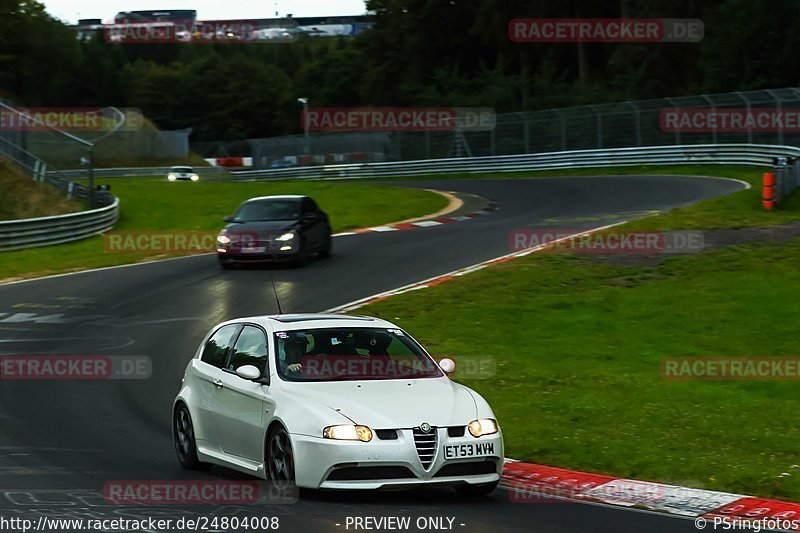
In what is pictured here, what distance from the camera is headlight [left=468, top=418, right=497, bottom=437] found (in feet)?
29.4

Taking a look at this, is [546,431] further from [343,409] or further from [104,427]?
[104,427]

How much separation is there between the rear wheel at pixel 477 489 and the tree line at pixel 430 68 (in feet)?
178

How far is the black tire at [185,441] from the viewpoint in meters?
10.6

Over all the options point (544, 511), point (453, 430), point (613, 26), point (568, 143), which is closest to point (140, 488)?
point (453, 430)

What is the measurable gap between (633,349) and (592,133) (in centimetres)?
3737

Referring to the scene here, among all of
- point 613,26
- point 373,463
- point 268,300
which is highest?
point 613,26

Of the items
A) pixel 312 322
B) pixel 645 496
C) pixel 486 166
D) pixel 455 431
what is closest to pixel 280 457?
pixel 455 431

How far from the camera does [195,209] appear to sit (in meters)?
41.7

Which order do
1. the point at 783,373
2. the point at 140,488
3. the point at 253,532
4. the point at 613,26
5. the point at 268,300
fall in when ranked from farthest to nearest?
the point at 613,26 → the point at 268,300 → the point at 783,373 → the point at 140,488 → the point at 253,532

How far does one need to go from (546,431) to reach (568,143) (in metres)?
44.3

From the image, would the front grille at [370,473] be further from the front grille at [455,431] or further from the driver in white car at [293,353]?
the driver in white car at [293,353]

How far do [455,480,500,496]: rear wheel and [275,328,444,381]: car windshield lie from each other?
3.45ft

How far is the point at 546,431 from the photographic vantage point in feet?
38.7

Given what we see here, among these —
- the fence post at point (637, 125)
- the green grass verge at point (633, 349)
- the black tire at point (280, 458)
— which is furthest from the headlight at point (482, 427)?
the fence post at point (637, 125)
